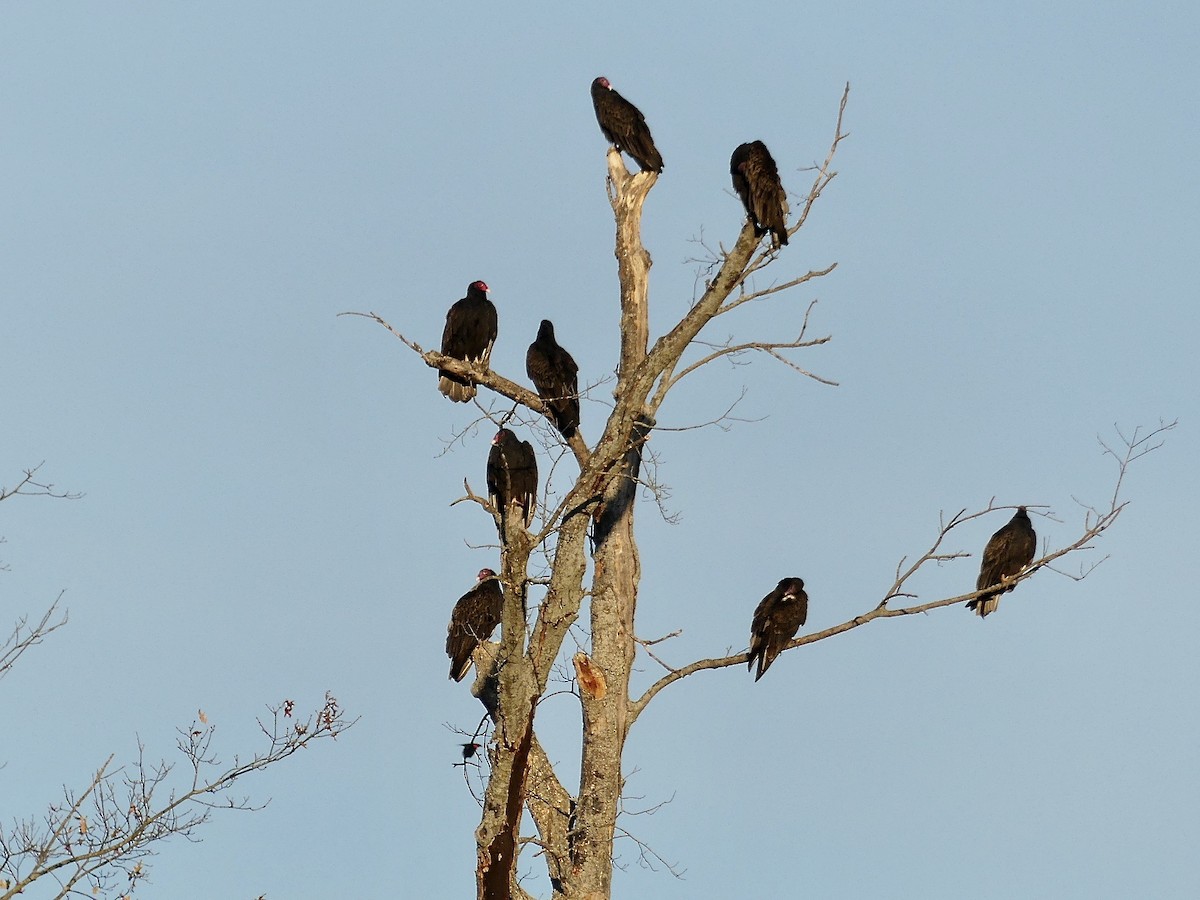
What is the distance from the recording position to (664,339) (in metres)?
9.71

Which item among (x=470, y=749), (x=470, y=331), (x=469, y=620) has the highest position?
(x=470, y=331)

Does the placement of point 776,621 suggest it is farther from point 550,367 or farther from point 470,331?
point 470,331

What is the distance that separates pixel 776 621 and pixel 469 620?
2273 millimetres

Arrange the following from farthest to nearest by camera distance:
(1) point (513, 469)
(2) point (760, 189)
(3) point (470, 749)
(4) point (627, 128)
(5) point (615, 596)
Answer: (1) point (513, 469)
(4) point (627, 128)
(5) point (615, 596)
(2) point (760, 189)
(3) point (470, 749)

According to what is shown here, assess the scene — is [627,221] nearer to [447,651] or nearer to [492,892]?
[447,651]

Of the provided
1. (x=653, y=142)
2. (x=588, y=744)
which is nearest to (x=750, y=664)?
(x=588, y=744)

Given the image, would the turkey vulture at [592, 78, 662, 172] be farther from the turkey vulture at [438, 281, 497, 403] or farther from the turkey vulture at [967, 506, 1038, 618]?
the turkey vulture at [967, 506, 1038, 618]

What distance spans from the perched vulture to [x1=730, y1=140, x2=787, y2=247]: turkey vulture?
325 cm

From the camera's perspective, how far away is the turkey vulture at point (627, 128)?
431 inches

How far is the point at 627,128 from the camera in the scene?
443 inches

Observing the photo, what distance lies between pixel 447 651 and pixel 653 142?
378 cm

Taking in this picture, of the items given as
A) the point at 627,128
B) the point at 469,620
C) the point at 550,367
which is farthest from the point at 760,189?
the point at 469,620

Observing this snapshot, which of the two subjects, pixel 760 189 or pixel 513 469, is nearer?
pixel 760 189

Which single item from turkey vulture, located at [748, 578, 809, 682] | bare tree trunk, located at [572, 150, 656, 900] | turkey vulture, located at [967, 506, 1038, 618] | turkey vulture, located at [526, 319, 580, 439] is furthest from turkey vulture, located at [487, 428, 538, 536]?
turkey vulture, located at [967, 506, 1038, 618]
